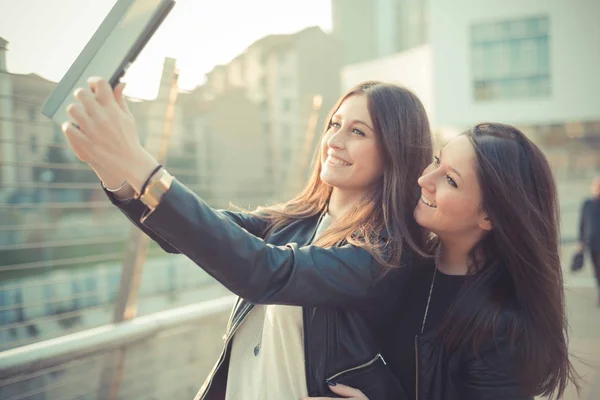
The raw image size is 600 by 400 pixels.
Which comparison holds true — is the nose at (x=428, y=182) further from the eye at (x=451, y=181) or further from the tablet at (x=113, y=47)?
the tablet at (x=113, y=47)

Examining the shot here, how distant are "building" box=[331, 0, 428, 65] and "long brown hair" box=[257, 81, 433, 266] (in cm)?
2877

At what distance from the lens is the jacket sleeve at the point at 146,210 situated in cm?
134

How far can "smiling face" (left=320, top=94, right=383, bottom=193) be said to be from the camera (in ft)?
6.38

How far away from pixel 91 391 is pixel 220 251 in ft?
6.48

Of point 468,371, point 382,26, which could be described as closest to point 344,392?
point 468,371

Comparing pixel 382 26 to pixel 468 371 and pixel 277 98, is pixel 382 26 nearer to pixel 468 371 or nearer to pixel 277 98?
pixel 277 98

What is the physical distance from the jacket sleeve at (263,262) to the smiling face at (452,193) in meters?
0.23

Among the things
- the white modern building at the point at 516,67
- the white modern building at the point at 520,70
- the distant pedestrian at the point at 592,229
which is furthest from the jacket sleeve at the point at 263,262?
the white modern building at the point at 516,67

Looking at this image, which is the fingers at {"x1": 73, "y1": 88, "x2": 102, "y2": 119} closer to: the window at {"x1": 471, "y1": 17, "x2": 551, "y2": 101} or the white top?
the white top

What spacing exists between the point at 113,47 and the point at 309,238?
98 centimetres

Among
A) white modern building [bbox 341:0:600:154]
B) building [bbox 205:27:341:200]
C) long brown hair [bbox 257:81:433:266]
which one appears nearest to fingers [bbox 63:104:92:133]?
long brown hair [bbox 257:81:433:266]

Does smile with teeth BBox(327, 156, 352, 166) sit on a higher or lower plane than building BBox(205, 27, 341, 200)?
lower

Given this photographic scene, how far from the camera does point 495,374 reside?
166 centimetres

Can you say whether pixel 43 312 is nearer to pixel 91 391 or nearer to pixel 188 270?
pixel 91 391
